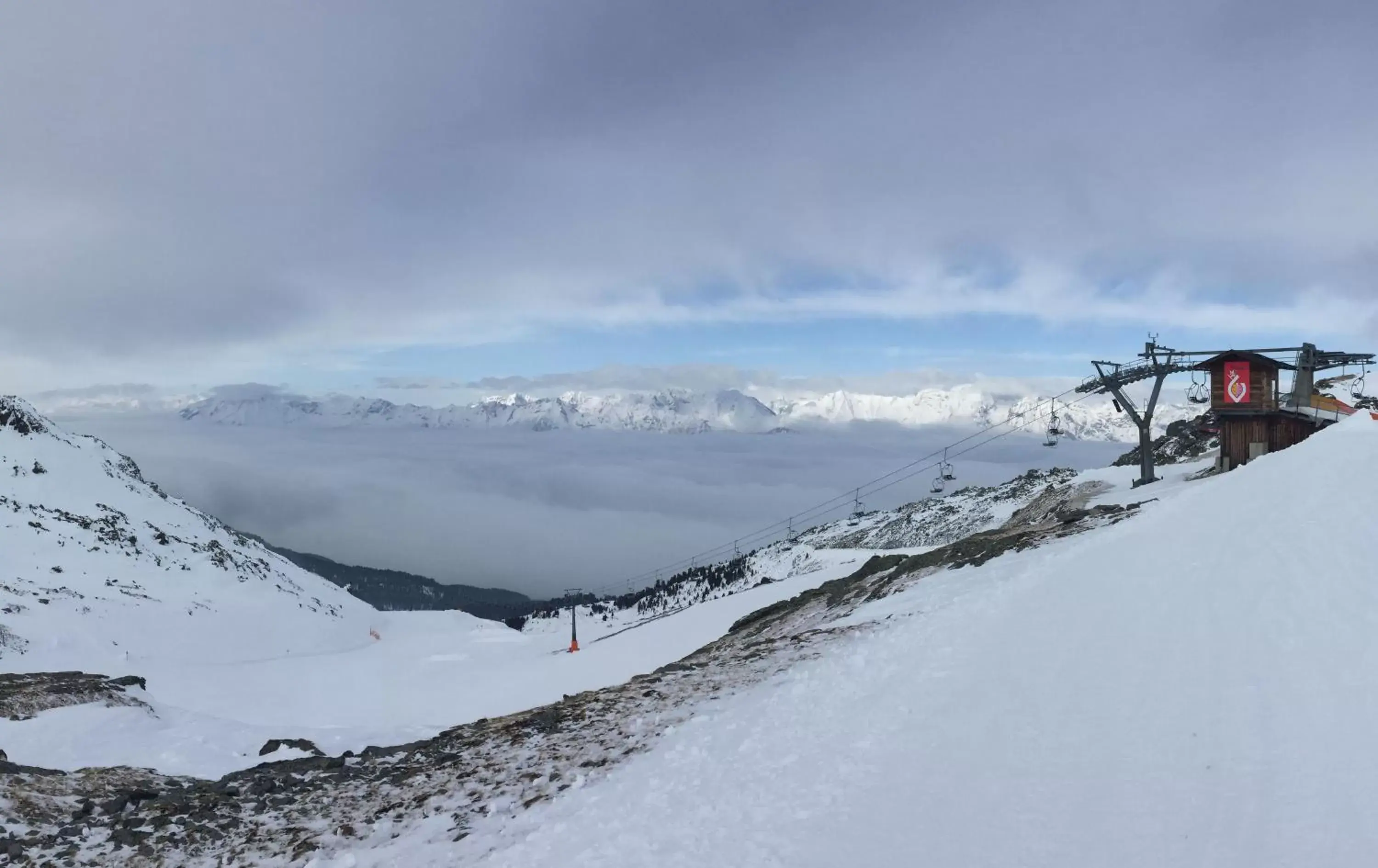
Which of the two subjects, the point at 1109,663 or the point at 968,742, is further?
the point at 1109,663

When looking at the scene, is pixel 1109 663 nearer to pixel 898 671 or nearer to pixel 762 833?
pixel 898 671

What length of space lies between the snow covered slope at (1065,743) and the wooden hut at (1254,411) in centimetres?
2662

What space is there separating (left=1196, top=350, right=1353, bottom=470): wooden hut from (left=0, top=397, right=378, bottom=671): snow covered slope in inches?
2987

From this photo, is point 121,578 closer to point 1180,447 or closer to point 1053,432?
point 1053,432

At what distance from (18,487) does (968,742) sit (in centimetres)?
12674

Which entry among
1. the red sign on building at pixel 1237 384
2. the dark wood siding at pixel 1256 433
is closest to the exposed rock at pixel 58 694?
the dark wood siding at pixel 1256 433

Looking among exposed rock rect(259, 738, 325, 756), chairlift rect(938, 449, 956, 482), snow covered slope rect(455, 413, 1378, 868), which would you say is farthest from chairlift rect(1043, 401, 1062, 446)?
exposed rock rect(259, 738, 325, 756)

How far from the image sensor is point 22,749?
1627cm

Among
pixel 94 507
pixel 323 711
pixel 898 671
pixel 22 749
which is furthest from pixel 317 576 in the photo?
pixel 898 671

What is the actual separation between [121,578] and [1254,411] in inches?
4216

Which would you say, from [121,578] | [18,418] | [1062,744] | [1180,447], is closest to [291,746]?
[1062,744]

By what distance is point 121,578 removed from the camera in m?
80.8

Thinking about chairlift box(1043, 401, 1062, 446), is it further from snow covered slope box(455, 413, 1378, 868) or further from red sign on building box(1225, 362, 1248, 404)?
snow covered slope box(455, 413, 1378, 868)

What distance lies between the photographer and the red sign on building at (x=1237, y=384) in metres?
40.5
